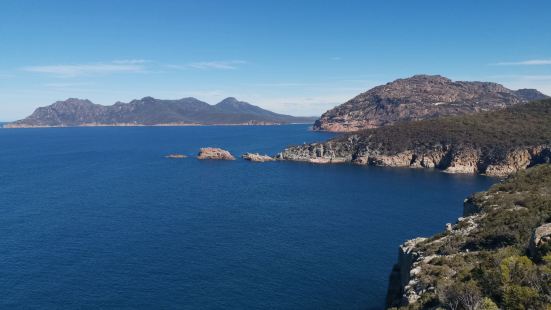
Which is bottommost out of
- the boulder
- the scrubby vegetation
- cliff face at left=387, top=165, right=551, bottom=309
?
cliff face at left=387, top=165, right=551, bottom=309

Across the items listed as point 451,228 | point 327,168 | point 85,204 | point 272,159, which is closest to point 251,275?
point 451,228

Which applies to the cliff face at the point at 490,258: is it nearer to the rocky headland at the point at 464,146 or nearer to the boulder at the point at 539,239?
the boulder at the point at 539,239

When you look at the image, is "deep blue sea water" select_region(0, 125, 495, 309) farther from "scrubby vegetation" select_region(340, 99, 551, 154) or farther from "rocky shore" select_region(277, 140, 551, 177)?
"scrubby vegetation" select_region(340, 99, 551, 154)

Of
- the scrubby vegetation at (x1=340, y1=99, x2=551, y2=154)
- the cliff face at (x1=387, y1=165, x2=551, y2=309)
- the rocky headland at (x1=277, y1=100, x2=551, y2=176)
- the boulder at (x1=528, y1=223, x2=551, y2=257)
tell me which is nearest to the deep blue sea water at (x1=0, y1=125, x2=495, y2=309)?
the cliff face at (x1=387, y1=165, x2=551, y2=309)

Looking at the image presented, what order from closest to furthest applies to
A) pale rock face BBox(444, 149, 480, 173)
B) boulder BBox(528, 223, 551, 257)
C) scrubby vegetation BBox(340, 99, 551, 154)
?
1. boulder BBox(528, 223, 551, 257)
2. pale rock face BBox(444, 149, 480, 173)
3. scrubby vegetation BBox(340, 99, 551, 154)

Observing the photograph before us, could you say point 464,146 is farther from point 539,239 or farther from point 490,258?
point 539,239

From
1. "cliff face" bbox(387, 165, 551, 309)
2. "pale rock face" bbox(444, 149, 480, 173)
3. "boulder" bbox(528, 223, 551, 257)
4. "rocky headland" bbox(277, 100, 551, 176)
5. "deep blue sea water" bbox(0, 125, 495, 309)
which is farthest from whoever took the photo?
"pale rock face" bbox(444, 149, 480, 173)

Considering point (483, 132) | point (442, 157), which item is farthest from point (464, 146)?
point (483, 132)
